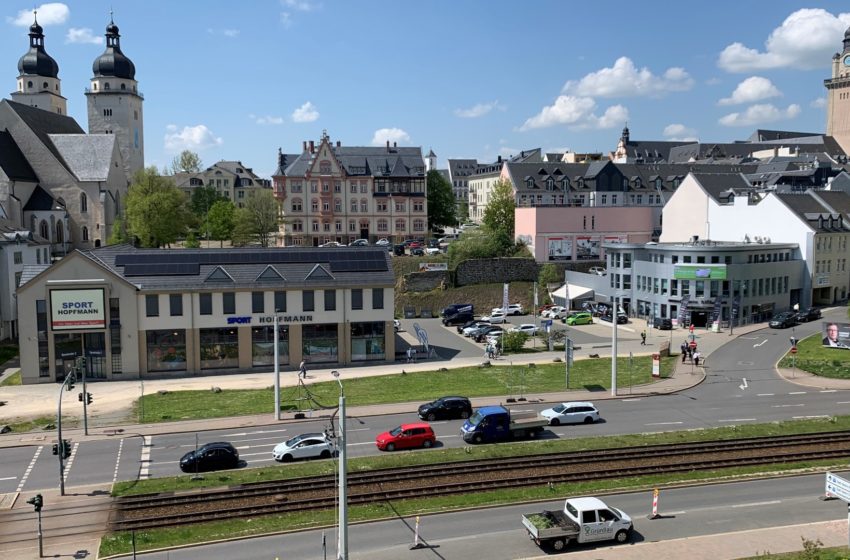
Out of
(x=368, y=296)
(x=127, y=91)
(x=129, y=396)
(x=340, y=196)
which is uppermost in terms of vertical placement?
(x=127, y=91)

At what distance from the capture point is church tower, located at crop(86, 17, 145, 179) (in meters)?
119

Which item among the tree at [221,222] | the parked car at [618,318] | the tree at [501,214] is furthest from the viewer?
the tree at [221,222]

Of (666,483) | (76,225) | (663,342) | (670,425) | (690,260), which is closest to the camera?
(666,483)

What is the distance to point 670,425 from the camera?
38.6 m

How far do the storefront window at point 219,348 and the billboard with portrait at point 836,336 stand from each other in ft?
152

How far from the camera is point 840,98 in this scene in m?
162

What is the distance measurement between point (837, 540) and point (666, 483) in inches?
277

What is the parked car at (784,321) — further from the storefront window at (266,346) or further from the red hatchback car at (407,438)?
the storefront window at (266,346)

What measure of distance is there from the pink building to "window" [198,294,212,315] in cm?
4718

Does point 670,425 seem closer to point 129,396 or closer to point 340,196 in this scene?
point 129,396

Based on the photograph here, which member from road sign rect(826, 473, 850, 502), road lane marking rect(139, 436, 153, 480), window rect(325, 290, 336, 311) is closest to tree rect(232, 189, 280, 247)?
window rect(325, 290, 336, 311)

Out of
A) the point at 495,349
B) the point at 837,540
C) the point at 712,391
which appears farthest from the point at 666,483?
the point at 495,349

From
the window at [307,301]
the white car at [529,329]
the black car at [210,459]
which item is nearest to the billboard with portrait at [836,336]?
the white car at [529,329]

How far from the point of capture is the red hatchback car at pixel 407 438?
34688 millimetres
